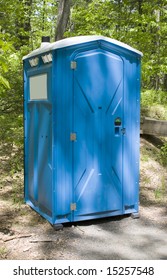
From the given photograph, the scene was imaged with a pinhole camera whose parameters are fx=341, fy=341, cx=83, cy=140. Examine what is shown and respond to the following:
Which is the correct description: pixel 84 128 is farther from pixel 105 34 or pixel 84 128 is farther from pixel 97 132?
pixel 105 34

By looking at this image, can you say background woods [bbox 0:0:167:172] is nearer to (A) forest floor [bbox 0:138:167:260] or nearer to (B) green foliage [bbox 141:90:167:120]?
(B) green foliage [bbox 141:90:167:120]

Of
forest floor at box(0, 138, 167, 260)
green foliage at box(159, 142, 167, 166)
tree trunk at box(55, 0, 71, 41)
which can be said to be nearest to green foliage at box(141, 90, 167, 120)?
green foliage at box(159, 142, 167, 166)

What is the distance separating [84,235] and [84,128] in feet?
4.22

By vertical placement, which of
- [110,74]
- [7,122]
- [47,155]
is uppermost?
[110,74]

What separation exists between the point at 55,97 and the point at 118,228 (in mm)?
1834

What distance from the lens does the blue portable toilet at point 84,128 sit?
404 centimetres

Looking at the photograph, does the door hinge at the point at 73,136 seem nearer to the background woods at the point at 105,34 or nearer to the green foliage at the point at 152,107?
the background woods at the point at 105,34

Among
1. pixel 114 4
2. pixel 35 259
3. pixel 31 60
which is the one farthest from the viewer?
pixel 114 4

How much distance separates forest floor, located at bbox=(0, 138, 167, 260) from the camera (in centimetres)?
354

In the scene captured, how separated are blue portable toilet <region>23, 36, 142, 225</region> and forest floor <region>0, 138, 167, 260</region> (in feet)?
0.54

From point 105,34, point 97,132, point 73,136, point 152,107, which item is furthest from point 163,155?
point 105,34

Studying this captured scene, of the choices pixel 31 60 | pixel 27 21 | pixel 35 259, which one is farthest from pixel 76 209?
pixel 27 21

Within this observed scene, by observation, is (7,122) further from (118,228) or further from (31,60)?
(118,228)

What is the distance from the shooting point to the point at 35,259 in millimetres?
3385
